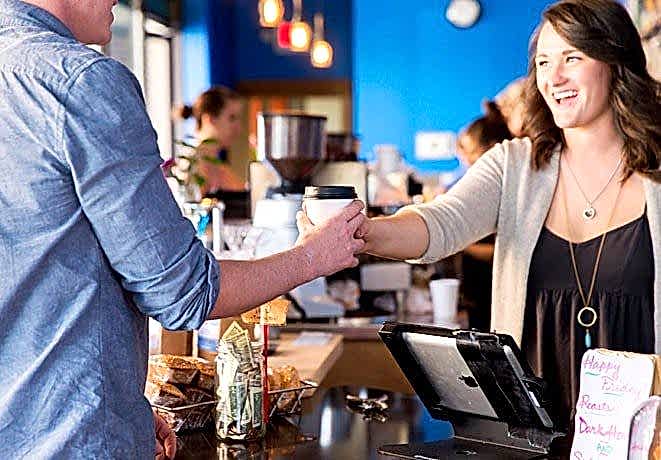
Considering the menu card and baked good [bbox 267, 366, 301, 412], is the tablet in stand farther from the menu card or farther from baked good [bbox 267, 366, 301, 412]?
baked good [bbox 267, 366, 301, 412]

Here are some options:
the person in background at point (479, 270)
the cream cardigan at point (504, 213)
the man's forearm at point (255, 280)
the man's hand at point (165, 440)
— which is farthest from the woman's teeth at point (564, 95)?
the person in background at point (479, 270)

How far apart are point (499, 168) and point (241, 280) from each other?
124cm

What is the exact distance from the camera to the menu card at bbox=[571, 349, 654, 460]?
5.82ft

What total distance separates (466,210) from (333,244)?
91cm

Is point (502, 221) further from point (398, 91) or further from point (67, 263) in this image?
point (398, 91)

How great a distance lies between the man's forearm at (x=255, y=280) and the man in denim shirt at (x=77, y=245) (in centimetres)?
4

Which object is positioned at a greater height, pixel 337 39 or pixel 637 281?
pixel 337 39

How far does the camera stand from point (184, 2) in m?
11.3

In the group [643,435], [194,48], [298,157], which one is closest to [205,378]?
[643,435]

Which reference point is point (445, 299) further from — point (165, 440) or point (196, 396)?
point (165, 440)

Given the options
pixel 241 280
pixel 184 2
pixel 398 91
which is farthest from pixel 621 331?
pixel 184 2

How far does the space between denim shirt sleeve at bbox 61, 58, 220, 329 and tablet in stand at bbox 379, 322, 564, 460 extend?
598mm

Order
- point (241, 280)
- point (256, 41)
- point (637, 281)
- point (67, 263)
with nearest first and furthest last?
point (67, 263), point (241, 280), point (637, 281), point (256, 41)

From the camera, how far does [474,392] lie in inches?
84.4
